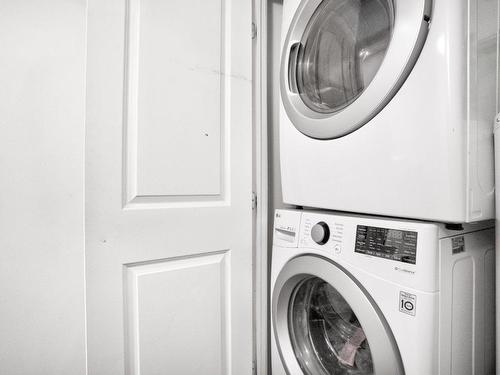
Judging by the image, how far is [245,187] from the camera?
121cm

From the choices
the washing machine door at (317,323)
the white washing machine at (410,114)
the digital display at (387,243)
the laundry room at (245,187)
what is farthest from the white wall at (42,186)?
the digital display at (387,243)

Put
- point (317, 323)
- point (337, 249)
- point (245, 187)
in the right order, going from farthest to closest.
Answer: point (245, 187), point (317, 323), point (337, 249)

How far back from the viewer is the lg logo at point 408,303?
641 millimetres

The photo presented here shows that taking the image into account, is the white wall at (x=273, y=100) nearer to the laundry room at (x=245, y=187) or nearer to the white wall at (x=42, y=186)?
the laundry room at (x=245, y=187)

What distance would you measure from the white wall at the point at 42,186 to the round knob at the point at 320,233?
32.7 inches

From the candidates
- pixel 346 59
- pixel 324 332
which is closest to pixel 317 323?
pixel 324 332

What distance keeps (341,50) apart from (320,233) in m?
0.60

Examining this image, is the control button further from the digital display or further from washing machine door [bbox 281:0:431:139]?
washing machine door [bbox 281:0:431:139]

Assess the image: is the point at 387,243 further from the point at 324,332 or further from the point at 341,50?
the point at 341,50

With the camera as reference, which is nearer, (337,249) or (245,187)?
(337,249)

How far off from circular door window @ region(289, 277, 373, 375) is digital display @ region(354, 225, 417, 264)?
26cm

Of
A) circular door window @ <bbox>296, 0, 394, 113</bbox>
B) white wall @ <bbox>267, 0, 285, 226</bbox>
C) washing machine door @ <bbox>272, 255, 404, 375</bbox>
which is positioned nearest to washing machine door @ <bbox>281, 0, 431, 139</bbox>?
circular door window @ <bbox>296, 0, 394, 113</bbox>

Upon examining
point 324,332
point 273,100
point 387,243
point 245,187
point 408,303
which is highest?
point 273,100

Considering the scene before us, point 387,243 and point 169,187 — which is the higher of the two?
point 169,187
